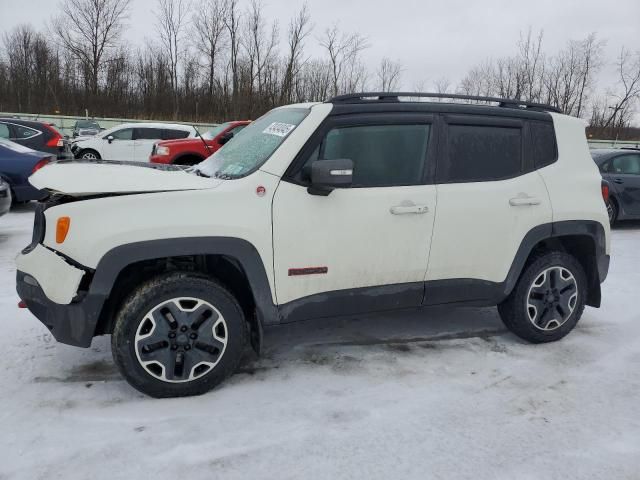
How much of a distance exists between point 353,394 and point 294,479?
88 centimetres

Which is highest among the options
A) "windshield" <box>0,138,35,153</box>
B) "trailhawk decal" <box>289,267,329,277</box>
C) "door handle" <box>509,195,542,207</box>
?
"windshield" <box>0,138,35,153</box>

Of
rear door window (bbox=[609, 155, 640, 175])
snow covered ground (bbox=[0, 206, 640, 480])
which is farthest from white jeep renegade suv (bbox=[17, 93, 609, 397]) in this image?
rear door window (bbox=[609, 155, 640, 175])

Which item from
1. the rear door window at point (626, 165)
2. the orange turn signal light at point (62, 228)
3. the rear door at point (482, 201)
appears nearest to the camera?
the orange turn signal light at point (62, 228)

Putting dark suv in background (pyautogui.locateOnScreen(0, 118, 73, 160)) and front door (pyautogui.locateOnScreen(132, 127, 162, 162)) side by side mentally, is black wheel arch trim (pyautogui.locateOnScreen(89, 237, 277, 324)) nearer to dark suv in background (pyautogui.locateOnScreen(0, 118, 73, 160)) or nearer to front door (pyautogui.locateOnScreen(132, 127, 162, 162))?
dark suv in background (pyautogui.locateOnScreen(0, 118, 73, 160))

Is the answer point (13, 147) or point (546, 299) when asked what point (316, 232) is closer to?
point (546, 299)

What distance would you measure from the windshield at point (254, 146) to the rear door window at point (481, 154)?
3.40ft

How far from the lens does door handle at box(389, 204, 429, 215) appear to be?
3414mm

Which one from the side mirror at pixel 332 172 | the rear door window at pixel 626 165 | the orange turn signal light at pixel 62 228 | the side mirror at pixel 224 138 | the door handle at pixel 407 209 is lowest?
the orange turn signal light at pixel 62 228

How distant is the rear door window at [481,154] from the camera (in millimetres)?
3658

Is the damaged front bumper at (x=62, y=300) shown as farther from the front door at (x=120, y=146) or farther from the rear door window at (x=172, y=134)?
the front door at (x=120, y=146)

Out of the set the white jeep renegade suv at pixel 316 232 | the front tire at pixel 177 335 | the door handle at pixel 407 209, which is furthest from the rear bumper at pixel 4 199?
the door handle at pixel 407 209

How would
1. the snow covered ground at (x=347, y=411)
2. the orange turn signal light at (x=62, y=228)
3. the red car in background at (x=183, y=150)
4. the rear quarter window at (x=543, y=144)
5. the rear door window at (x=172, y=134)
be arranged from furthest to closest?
1. the rear door window at (x=172, y=134)
2. the red car in background at (x=183, y=150)
3. the rear quarter window at (x=543, y=144)
4. the orange turn signal light at (x=62, y=228)
5. the snow covered ground at (x=347, y=411)

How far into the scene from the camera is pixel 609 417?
3.07 meters

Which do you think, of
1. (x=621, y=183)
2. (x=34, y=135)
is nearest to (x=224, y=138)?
(x=34, y=135)
